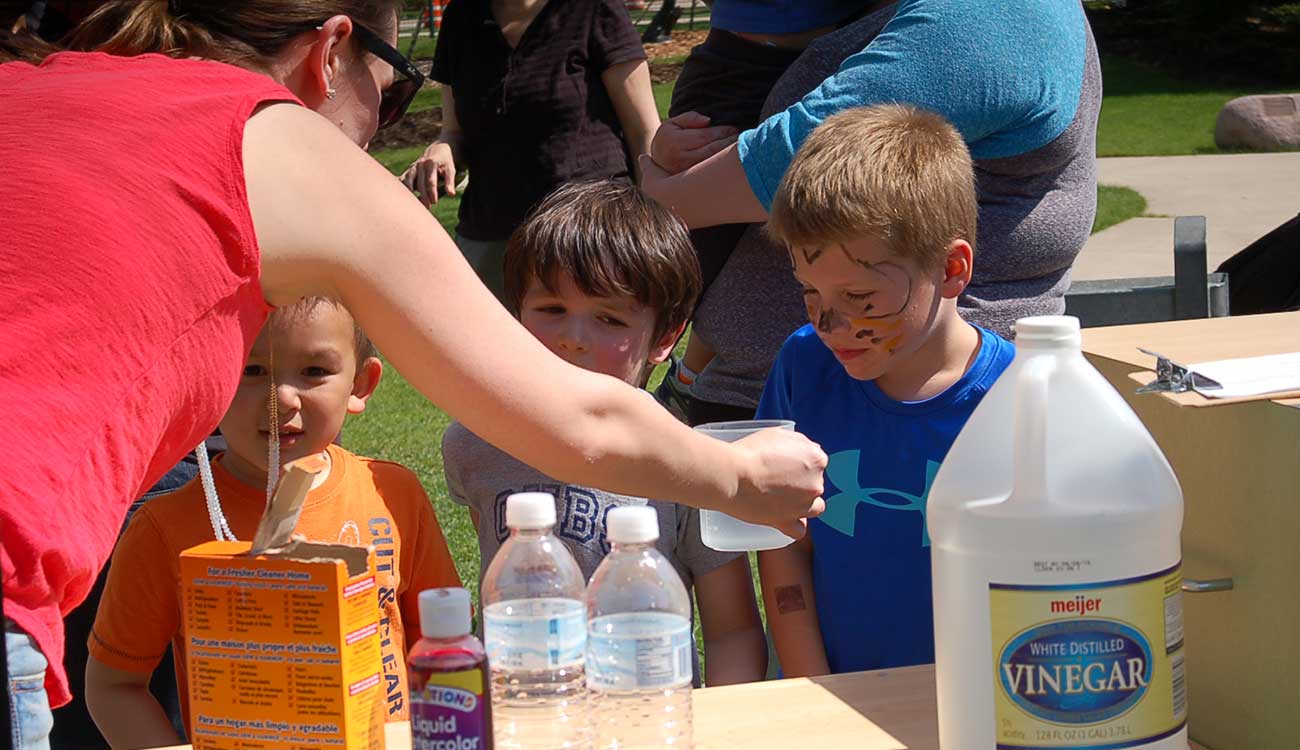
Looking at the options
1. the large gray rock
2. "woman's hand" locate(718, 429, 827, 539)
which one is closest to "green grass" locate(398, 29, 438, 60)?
the large gray rock

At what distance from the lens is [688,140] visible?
2891mm

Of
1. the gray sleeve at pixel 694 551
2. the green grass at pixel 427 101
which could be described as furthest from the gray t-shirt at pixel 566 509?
the green grass at pixel 427 101

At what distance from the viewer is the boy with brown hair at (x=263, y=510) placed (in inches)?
98.2

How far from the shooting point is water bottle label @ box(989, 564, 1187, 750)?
57.4 inches

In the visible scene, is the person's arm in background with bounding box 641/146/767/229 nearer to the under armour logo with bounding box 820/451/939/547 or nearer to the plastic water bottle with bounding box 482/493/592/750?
the under armour logo with bounding box 820/451/939/547

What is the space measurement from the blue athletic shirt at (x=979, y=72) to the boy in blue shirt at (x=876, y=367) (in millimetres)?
86

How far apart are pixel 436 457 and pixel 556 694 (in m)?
5.25

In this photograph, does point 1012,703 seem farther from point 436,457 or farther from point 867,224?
point 436,457

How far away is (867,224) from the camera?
2.30 m

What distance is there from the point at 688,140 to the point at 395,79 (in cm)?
84

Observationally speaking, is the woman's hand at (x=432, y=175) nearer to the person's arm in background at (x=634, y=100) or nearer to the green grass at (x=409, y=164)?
the person's arm in background at (x=634, y=100)

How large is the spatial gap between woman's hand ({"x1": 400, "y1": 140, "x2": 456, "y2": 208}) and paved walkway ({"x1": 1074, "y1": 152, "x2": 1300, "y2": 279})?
16.2ft

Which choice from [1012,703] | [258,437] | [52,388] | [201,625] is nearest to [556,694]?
[201,625]

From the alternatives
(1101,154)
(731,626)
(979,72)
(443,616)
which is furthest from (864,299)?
(1101,154)
